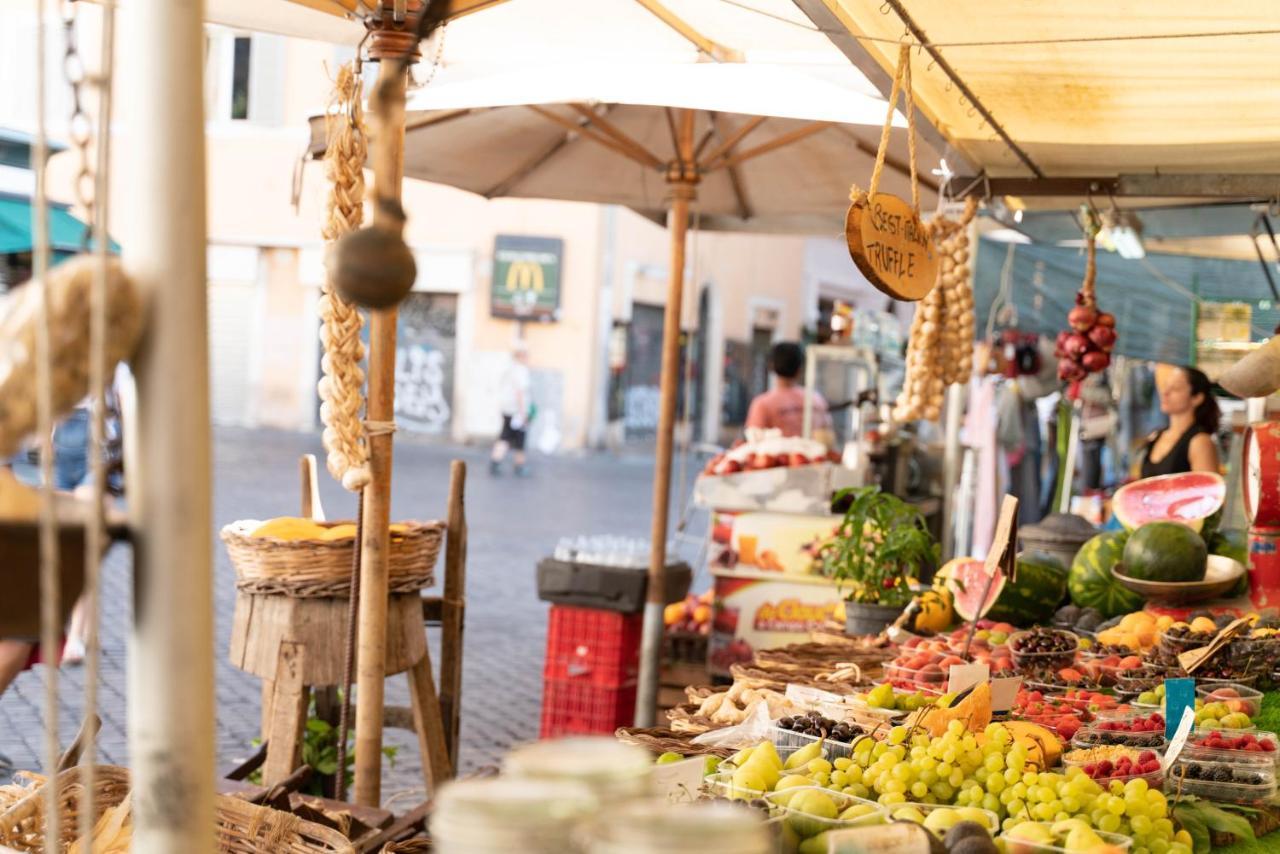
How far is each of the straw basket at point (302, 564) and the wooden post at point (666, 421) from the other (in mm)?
2117

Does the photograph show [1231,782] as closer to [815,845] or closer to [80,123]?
[815,845]

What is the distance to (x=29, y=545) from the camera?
4.26 ft

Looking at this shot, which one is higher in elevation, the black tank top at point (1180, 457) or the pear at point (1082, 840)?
the black tank top at point (1180, 457)

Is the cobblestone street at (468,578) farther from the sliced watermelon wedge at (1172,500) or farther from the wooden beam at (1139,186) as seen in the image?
the wooden beam at (1139,186)

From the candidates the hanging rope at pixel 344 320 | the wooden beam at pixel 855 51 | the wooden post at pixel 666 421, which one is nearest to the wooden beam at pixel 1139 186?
the wooden beam at pixel 855 51

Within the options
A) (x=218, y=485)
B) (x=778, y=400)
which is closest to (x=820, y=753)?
(x=778, y=400)

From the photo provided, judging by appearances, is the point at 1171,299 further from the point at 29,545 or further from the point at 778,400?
the point at 29,545

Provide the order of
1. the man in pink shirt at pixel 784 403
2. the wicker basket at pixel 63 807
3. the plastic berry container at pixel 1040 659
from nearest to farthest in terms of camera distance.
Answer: the wicker basket at pixel 63 807 < the plastic berry container at pixel 1040 659 < the man in pink shirt at pixel 784 403

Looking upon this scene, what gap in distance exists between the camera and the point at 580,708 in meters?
6.01

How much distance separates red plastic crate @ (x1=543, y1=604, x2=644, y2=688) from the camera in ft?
19.6

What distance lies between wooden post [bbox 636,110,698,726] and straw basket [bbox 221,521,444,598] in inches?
83.3

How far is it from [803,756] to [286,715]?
74.6 inches

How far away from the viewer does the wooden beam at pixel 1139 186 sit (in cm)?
504

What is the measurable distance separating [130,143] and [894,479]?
7189mm
